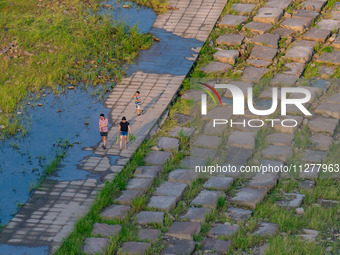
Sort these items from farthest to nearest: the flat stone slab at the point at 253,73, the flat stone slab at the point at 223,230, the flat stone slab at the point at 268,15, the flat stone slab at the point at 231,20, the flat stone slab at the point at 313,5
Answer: the flat stone slab at the point at 313,5 < the flat stone slab at the point at 268,15 < the flat stone slab at the point at 231,20 < the flat stone slab at the point at 253,73 < the flat stone slab at the point at 223,230

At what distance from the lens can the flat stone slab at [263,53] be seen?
14558 mm

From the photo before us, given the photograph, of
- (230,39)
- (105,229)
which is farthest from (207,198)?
(230,39)

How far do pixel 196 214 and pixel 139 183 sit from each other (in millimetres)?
1227

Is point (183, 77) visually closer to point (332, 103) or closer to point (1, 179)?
point (332, 103)

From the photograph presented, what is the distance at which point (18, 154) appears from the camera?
38.4ft

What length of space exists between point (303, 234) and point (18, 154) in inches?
192

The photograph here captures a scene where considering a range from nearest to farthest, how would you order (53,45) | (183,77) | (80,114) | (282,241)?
(282,241) → (80,114) → (183,77) → (53,45)

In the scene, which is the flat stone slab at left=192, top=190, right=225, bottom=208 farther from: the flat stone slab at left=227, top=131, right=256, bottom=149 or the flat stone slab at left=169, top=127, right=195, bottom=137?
the flat stone slab at left=169, top=127, right=195, bottom=137

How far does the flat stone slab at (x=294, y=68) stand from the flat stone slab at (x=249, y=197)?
13.5ft

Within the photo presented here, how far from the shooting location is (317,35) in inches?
604

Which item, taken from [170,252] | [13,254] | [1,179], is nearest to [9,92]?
[1,179]

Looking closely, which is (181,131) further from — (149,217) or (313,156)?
(149,217)

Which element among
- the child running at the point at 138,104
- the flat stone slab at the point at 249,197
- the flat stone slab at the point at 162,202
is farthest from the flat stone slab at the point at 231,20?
the flat stone slab at the point at 162,202

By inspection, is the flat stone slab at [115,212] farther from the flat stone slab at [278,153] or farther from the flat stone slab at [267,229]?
the flat stone slab at [278,153]
